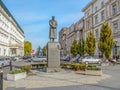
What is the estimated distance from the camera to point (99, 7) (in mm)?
58938

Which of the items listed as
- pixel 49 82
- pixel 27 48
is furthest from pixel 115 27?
pixel 27 48

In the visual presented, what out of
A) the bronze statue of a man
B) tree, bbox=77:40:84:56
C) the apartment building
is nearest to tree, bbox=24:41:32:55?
the apartment building

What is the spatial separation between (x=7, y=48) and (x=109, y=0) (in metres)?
45.3

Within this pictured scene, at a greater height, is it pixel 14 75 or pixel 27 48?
pixel 27 48

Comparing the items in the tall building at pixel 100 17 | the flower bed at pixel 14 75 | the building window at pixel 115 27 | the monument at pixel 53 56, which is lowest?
the flower bed at pixel 14 75

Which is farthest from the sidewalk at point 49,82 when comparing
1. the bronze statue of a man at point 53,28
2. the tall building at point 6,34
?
the tall building at point 6,34

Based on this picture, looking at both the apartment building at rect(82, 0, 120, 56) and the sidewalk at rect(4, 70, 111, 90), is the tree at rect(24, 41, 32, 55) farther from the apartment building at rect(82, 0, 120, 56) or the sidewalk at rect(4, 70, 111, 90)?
the sidewalk at rect(4, 70, 111, 90)

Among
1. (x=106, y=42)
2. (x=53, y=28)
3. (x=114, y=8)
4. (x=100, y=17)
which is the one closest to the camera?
(x=53, y=28)

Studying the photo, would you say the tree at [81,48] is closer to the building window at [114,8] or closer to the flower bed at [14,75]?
the building window at [114,8]

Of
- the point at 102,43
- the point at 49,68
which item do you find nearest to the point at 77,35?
the point at 102,43

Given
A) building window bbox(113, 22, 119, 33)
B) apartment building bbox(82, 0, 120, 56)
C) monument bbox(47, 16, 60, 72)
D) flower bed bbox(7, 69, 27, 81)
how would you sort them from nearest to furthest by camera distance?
1. flower bed bbox(7, 69, 27, 81)
2. monument bbox(47, 16, 60, 72)
3. apartment building bbox(82, 0, 120, 56)
4. building window bbox(113, 22, 119, 33)

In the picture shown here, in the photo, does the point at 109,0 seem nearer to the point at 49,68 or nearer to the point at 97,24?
the point at 97,24

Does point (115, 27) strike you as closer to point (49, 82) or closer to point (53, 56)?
point (53, 56)

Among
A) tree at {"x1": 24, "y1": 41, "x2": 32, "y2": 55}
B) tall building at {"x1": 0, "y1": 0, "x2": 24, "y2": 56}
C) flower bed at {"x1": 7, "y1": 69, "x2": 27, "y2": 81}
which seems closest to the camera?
flower bed at {"x1": 7, "y1": 69, "x2": 27, "y2": 81}
